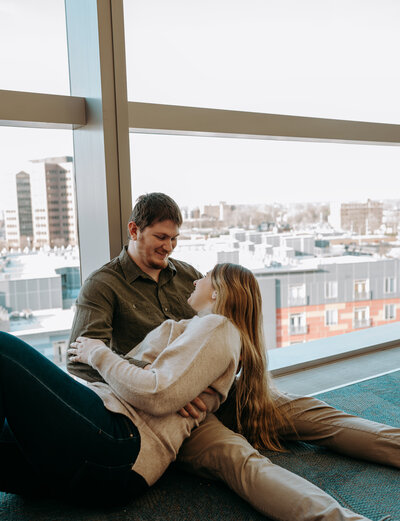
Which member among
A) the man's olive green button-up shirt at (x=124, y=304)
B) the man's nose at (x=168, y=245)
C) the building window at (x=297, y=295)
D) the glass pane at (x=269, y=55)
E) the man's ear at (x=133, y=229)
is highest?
the glass pane at (x=269, y=55)

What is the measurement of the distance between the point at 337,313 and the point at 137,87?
76.2 inches

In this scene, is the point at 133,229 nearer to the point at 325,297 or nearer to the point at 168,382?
the point at 168,382

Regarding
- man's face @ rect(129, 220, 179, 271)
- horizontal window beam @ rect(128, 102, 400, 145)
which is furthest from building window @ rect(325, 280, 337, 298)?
man's face @ rect(129, 220, 179, 271)

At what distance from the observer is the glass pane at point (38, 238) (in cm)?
211

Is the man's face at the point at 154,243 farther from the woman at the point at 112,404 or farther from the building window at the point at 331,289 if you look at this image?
the building window at the point at 331,289

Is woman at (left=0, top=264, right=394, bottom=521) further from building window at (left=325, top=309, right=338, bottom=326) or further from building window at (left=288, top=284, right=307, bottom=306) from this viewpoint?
building window at (left=325, top=309, right=338, bottom=326)

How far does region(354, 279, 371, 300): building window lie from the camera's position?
327 centimetres

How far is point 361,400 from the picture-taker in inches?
93.7

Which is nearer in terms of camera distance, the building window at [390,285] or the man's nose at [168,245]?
the man's nose at [168,245]

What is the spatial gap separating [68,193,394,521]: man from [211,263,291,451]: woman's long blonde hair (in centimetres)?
10

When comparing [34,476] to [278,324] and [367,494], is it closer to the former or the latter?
[367,494]

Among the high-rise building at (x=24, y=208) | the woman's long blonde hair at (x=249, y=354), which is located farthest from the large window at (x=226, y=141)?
the woman's long blonde hair at (x=249, y=354)

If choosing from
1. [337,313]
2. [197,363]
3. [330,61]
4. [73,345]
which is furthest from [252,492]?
[330,61]

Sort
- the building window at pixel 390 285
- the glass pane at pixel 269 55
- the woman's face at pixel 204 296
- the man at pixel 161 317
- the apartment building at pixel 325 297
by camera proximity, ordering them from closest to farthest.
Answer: the man at pixel 161 317, the woman's face at pixel 204 296, the glass pane at pixel 269 55, the apartment building at pixel 325 297, the building window at pixel 390 285
